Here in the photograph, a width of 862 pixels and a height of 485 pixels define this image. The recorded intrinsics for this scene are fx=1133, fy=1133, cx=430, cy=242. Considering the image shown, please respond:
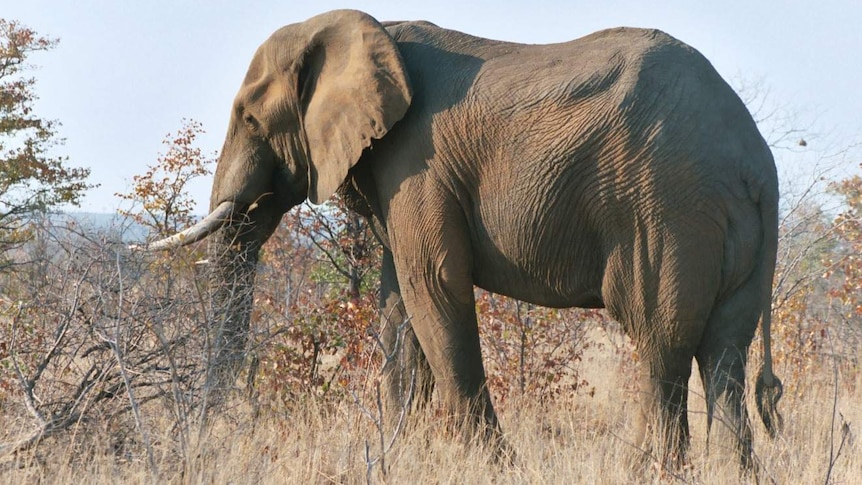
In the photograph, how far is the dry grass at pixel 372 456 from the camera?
5293 mm

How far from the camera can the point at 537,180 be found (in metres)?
5.68

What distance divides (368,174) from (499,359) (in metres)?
2.49

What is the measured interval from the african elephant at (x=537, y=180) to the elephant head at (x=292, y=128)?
0.01 metres

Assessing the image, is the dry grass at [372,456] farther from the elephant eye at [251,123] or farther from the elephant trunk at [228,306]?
the elephant eye at [251,123]

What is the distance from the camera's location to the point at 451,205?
6035mm

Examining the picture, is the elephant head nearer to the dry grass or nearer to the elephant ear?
the elephant ear

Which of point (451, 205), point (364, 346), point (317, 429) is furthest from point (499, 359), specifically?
point (451, 205)

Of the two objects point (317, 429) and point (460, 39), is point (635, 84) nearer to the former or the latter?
point (460, 39)

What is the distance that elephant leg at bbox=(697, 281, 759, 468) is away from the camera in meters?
5.46

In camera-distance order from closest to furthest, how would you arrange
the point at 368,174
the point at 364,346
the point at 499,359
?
the point at 368,174 → the point at 364,346 → the point at 499,359

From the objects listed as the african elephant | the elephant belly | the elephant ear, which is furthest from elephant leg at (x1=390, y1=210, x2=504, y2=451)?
the elephant ear

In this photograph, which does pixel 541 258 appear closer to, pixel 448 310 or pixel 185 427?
pixel 448 310

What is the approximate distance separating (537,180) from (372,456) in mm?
1665

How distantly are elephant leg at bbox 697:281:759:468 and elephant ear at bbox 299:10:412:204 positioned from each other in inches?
77.7
